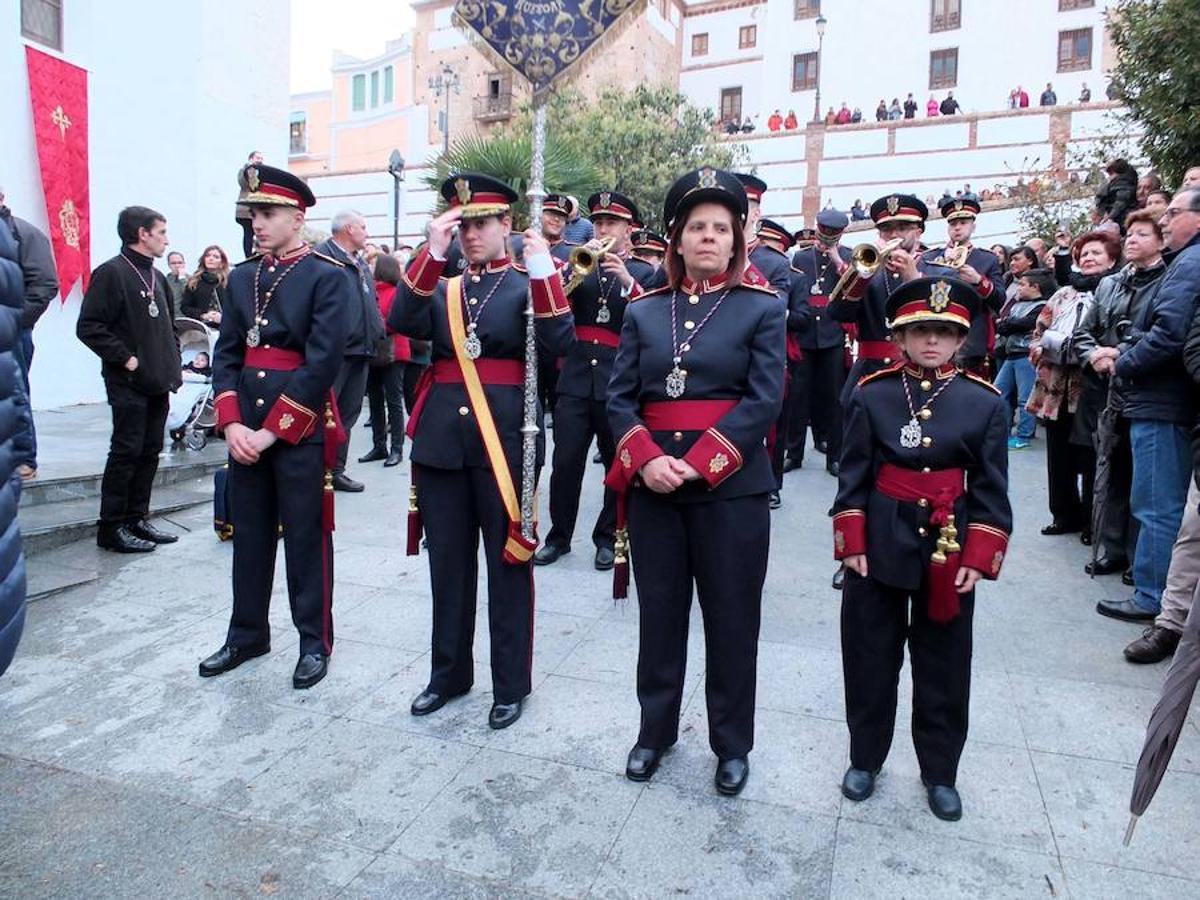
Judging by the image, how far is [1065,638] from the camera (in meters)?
4.75

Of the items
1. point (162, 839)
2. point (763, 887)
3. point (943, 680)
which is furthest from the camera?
point (943, 680)

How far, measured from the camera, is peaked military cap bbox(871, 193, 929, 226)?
16.4 feet

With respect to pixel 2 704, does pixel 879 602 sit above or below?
above

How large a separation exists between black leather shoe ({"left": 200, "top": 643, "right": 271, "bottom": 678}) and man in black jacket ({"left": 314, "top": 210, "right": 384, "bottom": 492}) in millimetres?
2707

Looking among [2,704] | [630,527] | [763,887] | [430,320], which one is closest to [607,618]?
[630,527]

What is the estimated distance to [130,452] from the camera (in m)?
6.02

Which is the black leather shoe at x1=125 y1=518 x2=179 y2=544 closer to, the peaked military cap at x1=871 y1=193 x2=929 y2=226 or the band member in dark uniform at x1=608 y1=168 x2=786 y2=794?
the band member in dark uniform at x1=608 y1=168 x2=786 y2=794

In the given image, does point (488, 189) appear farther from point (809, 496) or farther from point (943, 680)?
point (809, 496)

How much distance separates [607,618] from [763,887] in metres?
2.27

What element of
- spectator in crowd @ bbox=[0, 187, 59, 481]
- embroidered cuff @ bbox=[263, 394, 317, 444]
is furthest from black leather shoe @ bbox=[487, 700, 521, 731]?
spectator in crowd @ bbox=[0, 187, 59, 481]

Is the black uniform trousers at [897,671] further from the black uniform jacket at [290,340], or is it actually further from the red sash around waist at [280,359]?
the red sash around waist at [280,359]

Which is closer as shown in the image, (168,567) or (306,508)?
(306,508)

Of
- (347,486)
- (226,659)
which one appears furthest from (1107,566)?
(347,486)

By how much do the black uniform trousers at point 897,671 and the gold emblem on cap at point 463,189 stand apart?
2116mm
